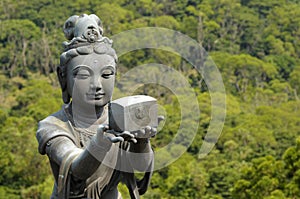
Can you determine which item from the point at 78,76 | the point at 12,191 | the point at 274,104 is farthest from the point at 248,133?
the point at 78,76

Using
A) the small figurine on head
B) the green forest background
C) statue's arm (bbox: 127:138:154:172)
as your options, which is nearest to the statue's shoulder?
the small figurine on head

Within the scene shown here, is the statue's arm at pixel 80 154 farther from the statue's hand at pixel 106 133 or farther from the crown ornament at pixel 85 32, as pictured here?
the crown ornament at pixel 85 32

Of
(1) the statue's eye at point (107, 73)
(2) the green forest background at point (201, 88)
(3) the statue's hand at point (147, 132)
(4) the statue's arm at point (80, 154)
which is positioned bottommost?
(2) the green forest background at point (201, 88)

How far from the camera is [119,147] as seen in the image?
20.0 feet

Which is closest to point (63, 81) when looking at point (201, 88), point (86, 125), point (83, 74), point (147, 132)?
point (83, 74)

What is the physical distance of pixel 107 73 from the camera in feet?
19.8

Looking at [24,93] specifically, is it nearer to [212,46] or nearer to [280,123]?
[280,123]

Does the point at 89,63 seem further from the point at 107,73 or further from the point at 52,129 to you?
the point at 52,129

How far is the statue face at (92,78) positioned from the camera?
5992 mm

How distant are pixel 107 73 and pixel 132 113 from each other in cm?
71

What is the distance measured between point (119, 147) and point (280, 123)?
158 feet

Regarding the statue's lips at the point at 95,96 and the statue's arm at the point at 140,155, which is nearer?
the statue's arm at the point at 140,155

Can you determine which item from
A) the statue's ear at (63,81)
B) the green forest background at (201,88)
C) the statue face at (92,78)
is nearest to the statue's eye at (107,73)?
the statue face at (92,78)

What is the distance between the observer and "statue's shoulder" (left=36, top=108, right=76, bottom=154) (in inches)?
236
